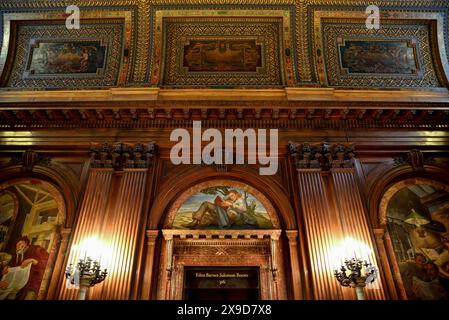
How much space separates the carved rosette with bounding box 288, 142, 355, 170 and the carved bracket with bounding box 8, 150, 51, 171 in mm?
6066

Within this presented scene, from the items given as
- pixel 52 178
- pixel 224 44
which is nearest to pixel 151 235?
pixel 52 178

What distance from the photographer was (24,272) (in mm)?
7207

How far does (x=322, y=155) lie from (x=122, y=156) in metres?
4.88

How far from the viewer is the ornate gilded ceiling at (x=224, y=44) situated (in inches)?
380

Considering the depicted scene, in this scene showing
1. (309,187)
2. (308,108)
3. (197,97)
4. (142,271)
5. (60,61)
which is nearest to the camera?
(142,271)

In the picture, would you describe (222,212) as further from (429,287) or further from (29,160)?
(29,160)

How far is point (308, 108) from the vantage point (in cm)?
859

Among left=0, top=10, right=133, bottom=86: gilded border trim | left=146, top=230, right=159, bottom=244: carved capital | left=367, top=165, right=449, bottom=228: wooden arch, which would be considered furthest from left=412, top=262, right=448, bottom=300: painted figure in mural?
→ left=0, top=10, right=133, bottom=86: gilded border trim

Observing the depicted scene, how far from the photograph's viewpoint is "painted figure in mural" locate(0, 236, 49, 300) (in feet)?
22.9

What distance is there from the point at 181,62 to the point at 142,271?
231 inches

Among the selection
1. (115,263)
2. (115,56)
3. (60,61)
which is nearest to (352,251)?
(115,263)

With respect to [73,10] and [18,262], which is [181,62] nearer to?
[73,10]

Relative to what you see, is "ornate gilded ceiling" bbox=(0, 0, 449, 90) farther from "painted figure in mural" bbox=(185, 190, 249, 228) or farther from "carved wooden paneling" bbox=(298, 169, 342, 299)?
"painted figure in mural" bbox=(185, 190, 249, 228)

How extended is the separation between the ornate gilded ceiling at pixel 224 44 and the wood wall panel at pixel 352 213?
2.97 meters
